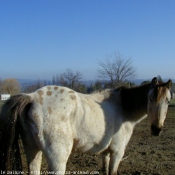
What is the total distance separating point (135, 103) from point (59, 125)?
1.82 metres

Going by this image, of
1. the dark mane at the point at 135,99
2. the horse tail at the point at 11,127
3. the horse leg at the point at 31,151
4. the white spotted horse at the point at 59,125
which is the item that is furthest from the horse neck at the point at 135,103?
the horse tail at the point at 11,127

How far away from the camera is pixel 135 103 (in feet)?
15.4

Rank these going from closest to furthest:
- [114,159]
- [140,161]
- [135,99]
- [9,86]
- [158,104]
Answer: [158,104] → [114,159] → [135,99] → [140,161] → [9,86]

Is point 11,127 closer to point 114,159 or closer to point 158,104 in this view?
point 114,159

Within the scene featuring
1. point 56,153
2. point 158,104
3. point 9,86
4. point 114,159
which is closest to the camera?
point 56,153

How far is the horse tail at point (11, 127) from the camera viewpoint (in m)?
3.49

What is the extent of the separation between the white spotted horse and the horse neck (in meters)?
0.31

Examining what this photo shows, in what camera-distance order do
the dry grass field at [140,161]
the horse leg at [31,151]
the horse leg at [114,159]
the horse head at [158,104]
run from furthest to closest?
the dry grass field at [140,161] < the horse leg at [114,159] < the horse head at [158,104] < the horse leg at [31,151]

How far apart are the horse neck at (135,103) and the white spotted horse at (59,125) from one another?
0.31 meters

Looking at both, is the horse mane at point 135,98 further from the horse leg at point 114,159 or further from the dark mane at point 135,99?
the horse leg at point 114,159

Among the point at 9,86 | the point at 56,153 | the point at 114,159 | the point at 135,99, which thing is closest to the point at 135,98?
the point at 135,99

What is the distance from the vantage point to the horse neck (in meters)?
4.61

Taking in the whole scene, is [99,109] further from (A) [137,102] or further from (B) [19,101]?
(B) [19,101]

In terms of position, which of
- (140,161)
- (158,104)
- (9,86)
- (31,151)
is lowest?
(9,86)
